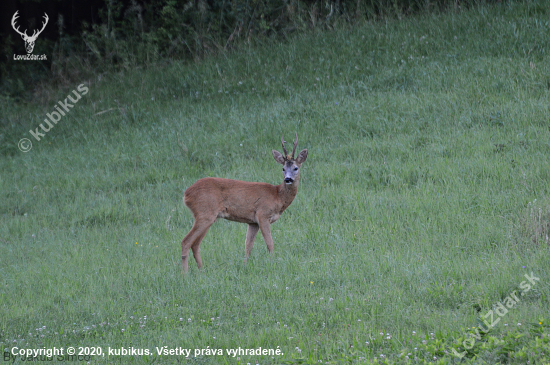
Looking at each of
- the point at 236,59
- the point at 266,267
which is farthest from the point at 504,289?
the point at 236,59

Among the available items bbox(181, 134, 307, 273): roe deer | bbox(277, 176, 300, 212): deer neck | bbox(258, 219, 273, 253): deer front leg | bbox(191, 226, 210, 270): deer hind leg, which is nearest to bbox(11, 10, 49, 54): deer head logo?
bbox(181, 134, 307, 273): roe deer

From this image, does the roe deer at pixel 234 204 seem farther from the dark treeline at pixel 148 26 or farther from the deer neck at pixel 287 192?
the dark treeline at pixel 148 26

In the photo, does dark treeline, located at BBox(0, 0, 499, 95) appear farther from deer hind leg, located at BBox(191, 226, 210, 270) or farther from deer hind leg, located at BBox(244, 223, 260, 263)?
deer hind leg, located at BBox(191, 226, 210, 270)

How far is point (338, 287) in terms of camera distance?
5.76 meters

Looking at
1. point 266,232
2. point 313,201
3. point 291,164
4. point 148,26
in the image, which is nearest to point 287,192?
point 291,164

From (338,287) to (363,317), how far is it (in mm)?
713

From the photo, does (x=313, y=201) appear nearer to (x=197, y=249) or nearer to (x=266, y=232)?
(x=266, y=232)

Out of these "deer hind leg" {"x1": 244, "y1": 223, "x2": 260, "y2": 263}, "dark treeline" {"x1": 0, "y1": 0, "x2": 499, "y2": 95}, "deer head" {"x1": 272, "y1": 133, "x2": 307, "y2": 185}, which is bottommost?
"deer hind leg" {"x1": 244, "y1": 223, "x2": 260, "y2": 263}

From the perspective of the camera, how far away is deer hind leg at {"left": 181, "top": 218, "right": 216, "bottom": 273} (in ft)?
22.2

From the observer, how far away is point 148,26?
17.3 metres

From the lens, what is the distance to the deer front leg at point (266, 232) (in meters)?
6.86

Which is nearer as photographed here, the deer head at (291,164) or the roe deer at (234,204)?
the roe deer at (234,204)

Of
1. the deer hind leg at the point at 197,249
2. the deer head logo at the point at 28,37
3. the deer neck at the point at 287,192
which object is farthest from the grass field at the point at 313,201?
the deer head logo at the point at 28,37

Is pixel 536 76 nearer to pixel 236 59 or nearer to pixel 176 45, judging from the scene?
pixel 236 59
